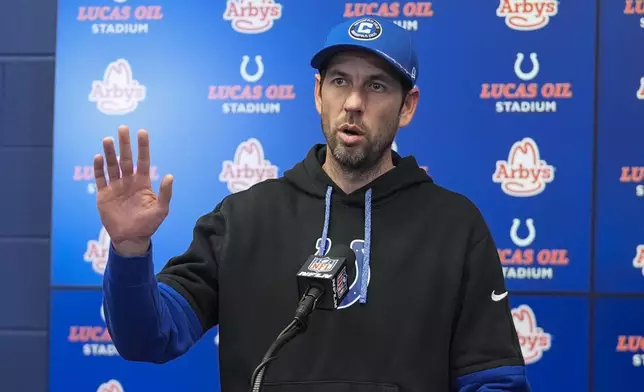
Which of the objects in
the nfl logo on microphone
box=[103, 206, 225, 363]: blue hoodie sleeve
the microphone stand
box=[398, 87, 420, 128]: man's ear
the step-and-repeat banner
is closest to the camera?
the microphone stand

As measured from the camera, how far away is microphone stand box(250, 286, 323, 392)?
82 cm

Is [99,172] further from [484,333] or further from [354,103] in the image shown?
[484,333]

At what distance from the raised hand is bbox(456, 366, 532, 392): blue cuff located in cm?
62

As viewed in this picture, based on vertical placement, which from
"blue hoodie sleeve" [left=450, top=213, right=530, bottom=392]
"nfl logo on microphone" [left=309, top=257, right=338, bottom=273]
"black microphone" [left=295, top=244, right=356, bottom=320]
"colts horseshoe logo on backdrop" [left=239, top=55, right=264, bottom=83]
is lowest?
"blue hoodie sleeve" [left=450, top=213, right=530, bottom=392]

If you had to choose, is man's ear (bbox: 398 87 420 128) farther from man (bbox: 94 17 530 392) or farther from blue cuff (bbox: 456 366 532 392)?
blue cuff (bbox: 456 366 532 392)

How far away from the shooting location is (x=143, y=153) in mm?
1015

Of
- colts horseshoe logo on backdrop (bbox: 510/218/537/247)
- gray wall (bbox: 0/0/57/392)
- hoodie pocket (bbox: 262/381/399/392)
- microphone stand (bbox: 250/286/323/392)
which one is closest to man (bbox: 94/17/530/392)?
hoodie pocket (bbox: 262/381/399/392)

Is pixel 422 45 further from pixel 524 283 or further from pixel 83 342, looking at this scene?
pixel 83 342

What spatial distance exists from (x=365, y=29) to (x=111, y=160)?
0.56 metres

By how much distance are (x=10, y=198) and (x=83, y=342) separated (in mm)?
629

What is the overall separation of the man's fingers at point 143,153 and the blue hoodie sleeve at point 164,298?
12cm

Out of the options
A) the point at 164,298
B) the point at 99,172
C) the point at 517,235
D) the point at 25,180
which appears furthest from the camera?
the point at 25,180

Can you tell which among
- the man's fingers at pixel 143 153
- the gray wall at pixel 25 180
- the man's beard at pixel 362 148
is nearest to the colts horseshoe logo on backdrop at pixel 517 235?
the man's beard at pixel 362 148

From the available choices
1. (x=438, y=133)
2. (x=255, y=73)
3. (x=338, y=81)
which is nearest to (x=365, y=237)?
(x=338, y=81)
